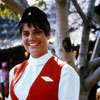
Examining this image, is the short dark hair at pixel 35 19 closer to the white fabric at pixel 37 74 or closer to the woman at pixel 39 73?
the woman at pixel 39 73

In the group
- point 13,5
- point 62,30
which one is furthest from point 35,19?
point 13,5

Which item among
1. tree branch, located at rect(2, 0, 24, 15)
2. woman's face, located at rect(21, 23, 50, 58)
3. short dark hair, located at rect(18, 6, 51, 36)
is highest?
tree branch, located at rect(2, 0, 24, 15)

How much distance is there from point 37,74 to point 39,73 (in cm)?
2

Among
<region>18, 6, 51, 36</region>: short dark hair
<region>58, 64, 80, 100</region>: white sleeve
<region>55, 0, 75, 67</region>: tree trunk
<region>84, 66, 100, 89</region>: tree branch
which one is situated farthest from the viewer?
<region>84, 66, 100, 89</region>: tree branch

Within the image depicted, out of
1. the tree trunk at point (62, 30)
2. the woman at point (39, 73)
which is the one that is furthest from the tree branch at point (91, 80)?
the woman at point (39, 73)

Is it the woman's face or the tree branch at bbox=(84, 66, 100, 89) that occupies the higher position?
the woman's face

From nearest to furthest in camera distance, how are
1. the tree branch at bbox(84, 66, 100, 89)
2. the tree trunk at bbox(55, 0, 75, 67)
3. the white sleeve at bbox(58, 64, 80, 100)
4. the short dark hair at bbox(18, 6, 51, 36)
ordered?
the white sleeve at bbox(58, 64, 80, 100) → the short dark hair at bbox(18, 6, 51, 36) → the tree trunk at bbox(55, 0, 75, 67) → the tree branch at bbox(84, 66, 100, 89)

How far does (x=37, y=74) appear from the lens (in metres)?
1.43

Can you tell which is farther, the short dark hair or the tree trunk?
the tree trunk

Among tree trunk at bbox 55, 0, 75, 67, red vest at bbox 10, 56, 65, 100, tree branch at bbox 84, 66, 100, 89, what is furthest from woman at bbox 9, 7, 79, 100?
tree branch at bbox 84, 66, 100, 89

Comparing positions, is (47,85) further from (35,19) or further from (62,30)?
(62,30)

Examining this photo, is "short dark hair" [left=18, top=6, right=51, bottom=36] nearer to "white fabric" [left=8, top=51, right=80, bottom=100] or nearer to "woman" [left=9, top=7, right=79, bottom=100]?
"woman" [left=9, top=7, right=79, bottom=100]

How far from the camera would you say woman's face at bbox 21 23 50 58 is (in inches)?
56.5

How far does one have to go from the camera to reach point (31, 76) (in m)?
1.46
